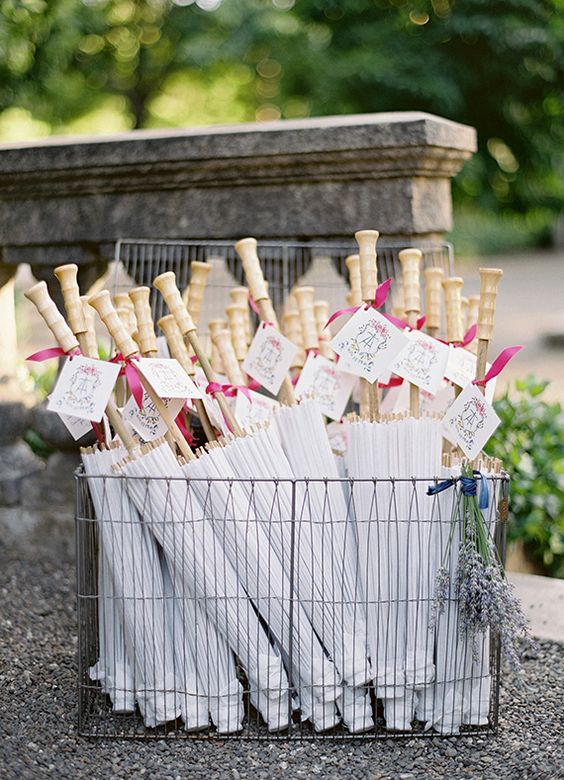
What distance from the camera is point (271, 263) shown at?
325 cm

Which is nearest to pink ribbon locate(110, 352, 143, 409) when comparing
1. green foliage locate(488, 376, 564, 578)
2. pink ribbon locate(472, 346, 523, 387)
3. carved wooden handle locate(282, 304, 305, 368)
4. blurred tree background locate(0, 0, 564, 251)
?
carved wooden handle locate(282, 304, 305, 368)

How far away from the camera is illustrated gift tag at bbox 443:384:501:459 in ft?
7.07

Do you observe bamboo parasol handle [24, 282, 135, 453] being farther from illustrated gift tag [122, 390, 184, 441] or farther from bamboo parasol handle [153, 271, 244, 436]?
bamboo parasol handle [153, 271, 244, 436]

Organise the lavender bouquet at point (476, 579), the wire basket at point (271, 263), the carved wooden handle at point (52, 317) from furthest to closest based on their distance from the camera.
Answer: the wire basket at point (271, 263) → the carved wooden handle at point (52, 317) → the lavender bouquet at point (476, 579)

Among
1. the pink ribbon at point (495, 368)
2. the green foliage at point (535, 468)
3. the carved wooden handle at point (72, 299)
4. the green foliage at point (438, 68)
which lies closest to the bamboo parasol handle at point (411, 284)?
the pink ribbon at point (495, 368)

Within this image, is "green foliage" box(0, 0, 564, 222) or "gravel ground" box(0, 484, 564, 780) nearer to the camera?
"gravel ground" box(0, 484, 564, 780)

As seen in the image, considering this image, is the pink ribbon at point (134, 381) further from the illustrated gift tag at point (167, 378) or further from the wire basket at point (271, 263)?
the wire basket at point (271, 263)

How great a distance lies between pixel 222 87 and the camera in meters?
16.8

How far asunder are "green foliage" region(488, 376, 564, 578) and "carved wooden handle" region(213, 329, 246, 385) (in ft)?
3.96

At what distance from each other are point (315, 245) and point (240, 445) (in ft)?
3.30

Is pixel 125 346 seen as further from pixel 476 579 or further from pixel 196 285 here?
pixel 476 579

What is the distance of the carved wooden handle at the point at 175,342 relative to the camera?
235 centimetres

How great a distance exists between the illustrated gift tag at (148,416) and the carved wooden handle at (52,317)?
0.20 m

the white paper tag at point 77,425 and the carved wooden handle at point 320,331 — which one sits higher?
the carved wooden handle at point 320,331
